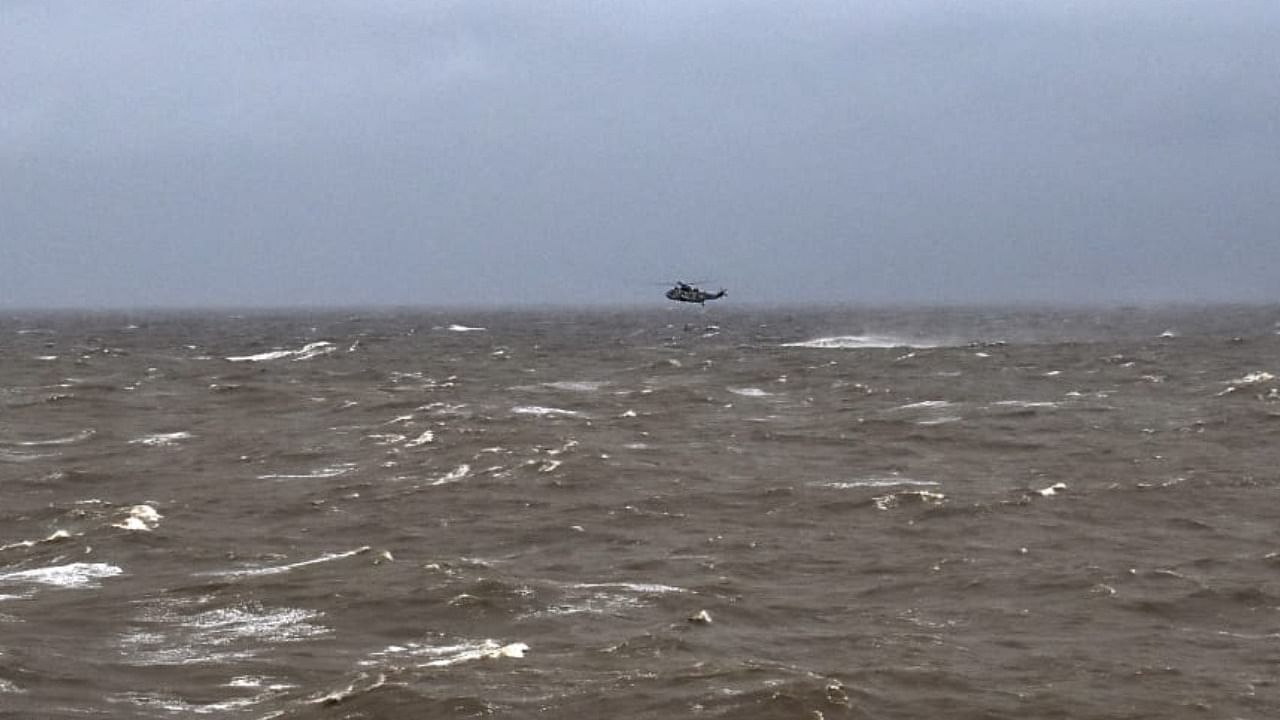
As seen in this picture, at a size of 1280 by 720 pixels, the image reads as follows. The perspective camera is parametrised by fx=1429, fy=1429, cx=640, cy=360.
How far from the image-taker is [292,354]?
11544 cm

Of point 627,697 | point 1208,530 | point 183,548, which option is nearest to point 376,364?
point 183,548

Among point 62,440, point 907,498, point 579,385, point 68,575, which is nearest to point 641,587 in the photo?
point 907,498

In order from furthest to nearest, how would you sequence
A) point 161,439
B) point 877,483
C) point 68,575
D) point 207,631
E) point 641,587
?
1. point 161,439
2. point 877,483
3. point 68,575
4. point 641,587
5. point 207,631

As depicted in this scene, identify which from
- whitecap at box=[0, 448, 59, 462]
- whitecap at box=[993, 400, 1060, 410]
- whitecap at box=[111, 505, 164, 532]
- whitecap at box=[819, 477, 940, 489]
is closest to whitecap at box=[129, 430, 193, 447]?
whitecap at box=[0, 448, 59, 462]

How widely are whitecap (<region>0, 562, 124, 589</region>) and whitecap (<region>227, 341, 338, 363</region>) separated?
248 feet

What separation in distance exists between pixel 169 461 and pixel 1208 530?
3451 centimetres

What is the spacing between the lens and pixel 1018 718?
21906 mm

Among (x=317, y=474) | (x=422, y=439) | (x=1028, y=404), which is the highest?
(x=1028, y=404)

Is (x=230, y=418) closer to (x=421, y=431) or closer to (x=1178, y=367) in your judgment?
(x=421, y=431)

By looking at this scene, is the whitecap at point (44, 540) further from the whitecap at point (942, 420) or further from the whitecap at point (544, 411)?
the whitecap at point (942, 420)

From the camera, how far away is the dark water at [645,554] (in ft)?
77.4

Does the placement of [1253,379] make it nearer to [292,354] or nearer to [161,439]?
[161,439]

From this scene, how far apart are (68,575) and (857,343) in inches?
4233

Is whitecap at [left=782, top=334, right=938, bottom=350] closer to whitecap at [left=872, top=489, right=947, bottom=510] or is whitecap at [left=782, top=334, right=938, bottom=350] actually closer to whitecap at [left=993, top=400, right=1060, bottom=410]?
whitecap at [left=993, top=400, right=1060, bottom=410]
